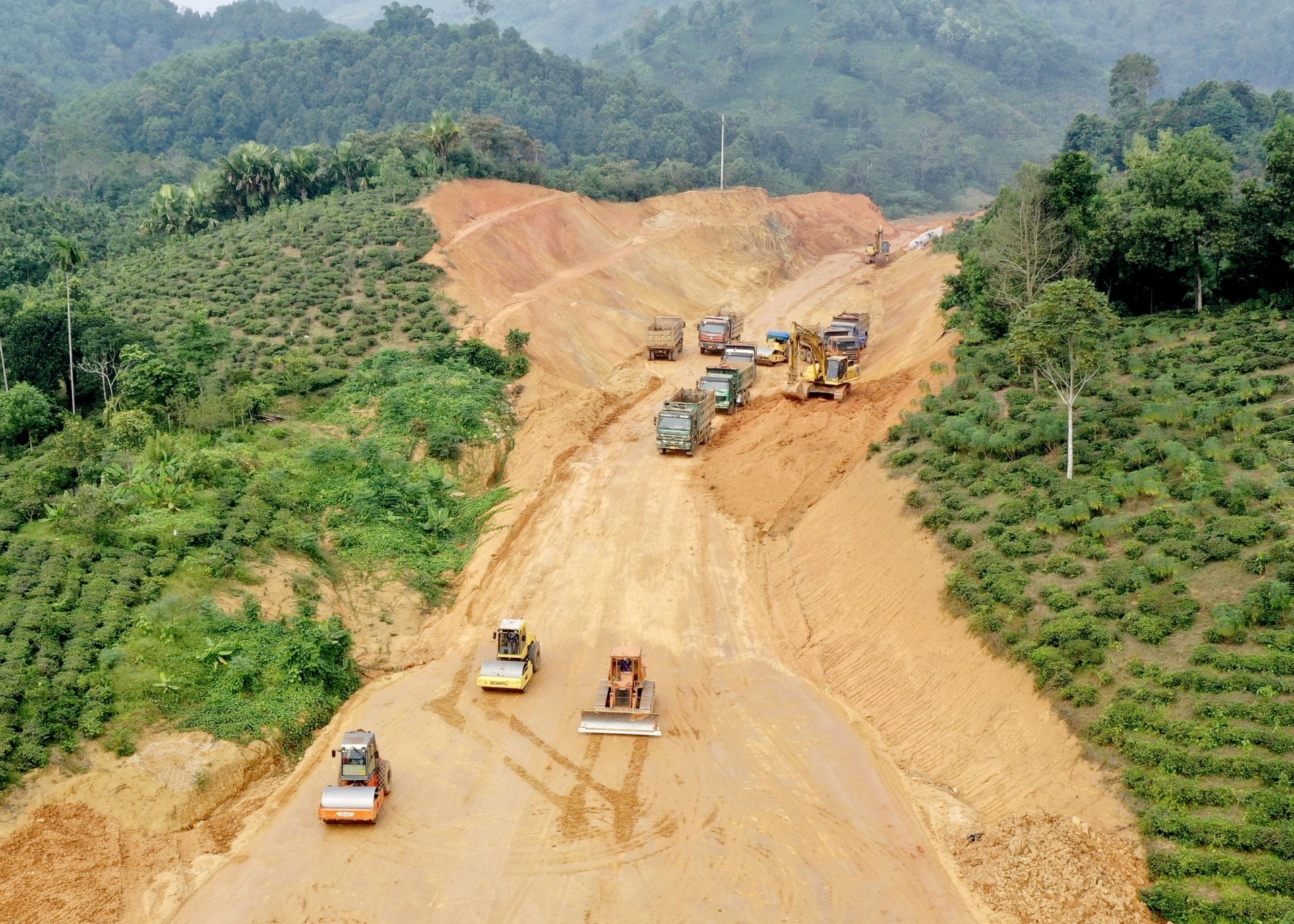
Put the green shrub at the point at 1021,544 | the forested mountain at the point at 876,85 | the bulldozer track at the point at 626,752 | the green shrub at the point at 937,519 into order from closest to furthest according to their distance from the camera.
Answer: the bulldozer track at the point at 626,752
the green shrub at the point at 1021,544
the green shrub at the point at 937,519
the forested mountain at the point at 876,85

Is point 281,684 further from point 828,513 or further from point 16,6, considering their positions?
point 16,6

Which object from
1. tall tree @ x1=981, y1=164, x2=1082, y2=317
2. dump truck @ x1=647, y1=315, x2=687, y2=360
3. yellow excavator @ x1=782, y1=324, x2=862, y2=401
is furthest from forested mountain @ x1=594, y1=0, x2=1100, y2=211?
yellow excavator @ x1=782, y1=324, x2=862, y2=401

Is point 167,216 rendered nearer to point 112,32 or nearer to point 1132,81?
point 1132,81

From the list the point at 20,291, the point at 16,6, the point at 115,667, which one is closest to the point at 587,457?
the point at 115,667

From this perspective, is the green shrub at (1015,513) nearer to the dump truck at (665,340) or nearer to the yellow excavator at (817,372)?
the yellow excavator at (817,372)

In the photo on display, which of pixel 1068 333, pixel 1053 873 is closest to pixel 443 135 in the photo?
pixel 1068 333

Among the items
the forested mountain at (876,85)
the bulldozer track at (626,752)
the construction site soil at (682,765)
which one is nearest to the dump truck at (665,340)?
the bulldozer track at (626,752)

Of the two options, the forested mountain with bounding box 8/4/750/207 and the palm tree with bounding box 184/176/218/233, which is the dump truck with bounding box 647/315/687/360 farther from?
the forested mountain with bounding box 8/4/750/207
